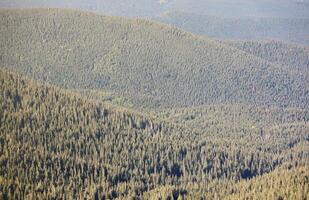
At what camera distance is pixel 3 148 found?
194500mm

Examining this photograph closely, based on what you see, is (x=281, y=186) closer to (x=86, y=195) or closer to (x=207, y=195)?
(x=207, y=195)

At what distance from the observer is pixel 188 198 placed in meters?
190

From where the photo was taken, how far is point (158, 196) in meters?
191

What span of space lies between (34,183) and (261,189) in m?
67.1

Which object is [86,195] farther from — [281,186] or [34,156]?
[281,186]

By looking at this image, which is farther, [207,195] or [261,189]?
[207,195]

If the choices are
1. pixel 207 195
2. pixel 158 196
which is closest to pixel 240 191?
pixel 207 195

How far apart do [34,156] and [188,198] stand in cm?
5095

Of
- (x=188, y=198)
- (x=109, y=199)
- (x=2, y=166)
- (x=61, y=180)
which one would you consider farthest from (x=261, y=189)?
(x=2, y=166)

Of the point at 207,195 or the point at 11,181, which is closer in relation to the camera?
the point at 11,181

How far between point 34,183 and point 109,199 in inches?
920

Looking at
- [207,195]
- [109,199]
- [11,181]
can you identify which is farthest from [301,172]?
[11,181]

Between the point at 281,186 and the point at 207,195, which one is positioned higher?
the point at 281,186

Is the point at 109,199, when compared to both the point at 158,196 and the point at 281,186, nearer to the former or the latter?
the point at 158,196
